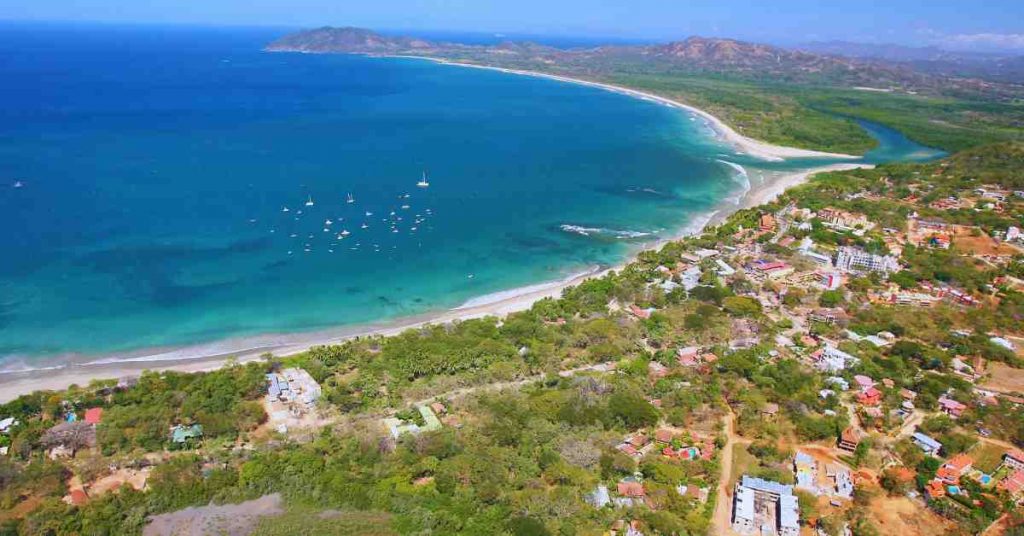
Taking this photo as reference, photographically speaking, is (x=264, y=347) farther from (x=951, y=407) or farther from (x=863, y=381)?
(x=951, y=407)

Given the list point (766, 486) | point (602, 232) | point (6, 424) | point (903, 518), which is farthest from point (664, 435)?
point (602, 232)

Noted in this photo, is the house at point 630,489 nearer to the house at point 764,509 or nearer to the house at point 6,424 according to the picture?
the house at point 764,509

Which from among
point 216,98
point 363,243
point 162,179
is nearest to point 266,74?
point 216,98

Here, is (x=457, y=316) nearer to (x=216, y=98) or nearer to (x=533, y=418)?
(x=533, y=418)

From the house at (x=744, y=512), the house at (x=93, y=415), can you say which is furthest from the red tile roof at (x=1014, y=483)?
the house at (x=93, y=415)

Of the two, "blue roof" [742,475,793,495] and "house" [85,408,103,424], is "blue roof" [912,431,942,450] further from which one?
"house" [85,408,103,424]

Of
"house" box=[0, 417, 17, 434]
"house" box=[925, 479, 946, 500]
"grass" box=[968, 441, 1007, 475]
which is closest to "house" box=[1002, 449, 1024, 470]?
"grass" box=[968, 441, 1007, 475]
